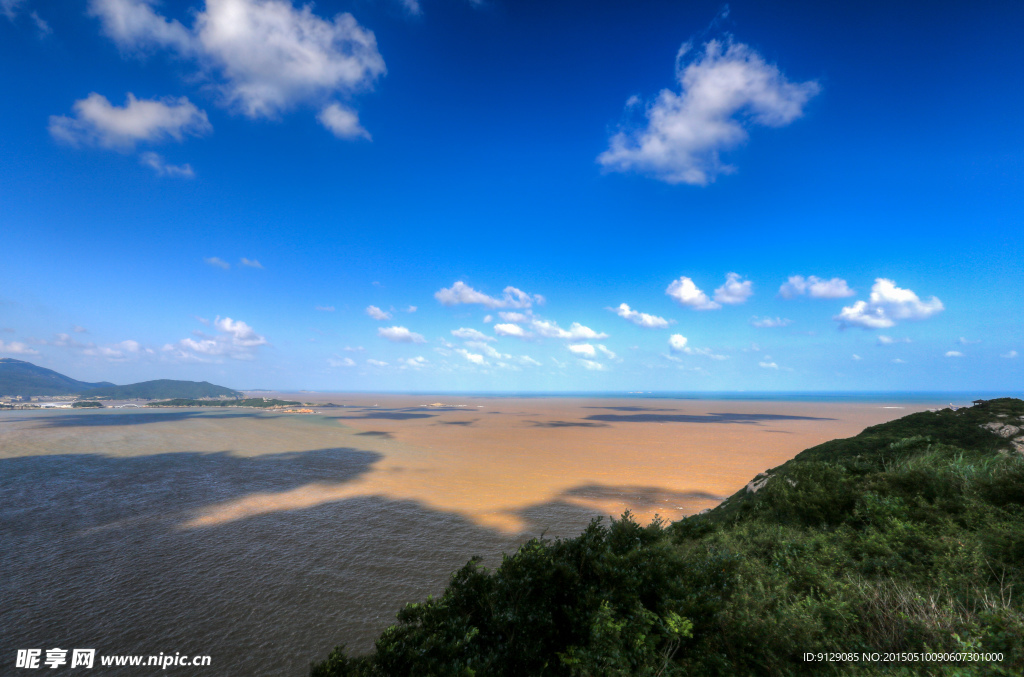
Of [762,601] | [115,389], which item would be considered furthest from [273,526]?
[115,389]

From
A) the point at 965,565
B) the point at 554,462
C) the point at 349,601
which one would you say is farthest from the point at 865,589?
the point at 554,462

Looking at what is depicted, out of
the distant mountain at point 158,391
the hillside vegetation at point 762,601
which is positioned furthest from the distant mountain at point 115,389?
the hillside vegetation at point 762,601

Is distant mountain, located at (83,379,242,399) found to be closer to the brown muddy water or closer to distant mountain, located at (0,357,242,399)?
distant mountain, located at (0,357,242,399)

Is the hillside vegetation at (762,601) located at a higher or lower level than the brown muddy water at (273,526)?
higher

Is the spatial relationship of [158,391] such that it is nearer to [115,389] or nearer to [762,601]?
[115,389]

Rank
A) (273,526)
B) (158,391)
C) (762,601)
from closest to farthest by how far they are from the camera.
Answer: (762,601) → (273,526) → (158,391)

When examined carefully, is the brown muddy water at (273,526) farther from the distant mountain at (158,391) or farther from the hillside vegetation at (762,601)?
the distant mountain at (158,391)

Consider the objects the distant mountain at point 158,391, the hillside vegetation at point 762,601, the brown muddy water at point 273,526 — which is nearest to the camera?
the hillside vegetation at point 762,601

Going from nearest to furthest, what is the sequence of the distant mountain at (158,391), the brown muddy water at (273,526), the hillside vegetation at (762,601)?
1. the hillside vegetation at (762,601)
2. the brown muddy water at (273,526)
3. the distant mountain at (158,391)
